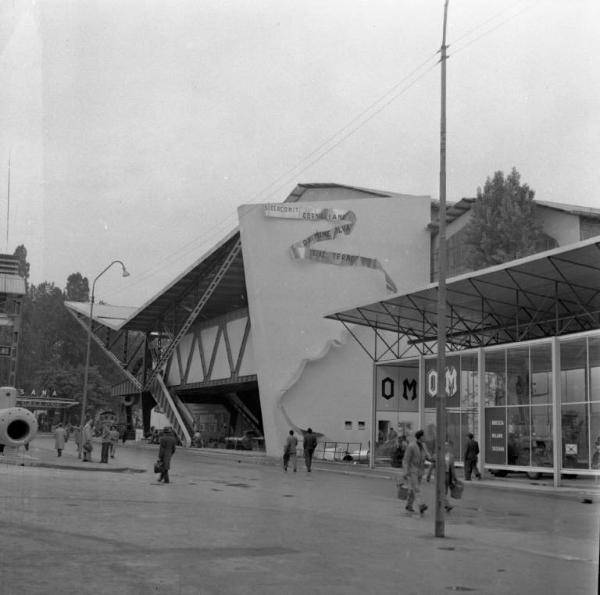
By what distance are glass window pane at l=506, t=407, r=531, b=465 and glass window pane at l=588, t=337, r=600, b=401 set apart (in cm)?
316

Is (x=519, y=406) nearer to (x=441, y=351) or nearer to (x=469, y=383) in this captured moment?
(x=469, y=383)

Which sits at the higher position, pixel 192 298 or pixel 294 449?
pixel 192 298

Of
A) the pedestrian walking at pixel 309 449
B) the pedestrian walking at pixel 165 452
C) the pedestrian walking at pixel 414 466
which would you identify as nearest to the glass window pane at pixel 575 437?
the pedestrian walking at pixel 309 449

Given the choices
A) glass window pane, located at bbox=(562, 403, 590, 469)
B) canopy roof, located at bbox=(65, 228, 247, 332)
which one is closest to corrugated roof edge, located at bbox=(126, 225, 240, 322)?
canopy roof, located at bbox=(65, 228, 247, 332)

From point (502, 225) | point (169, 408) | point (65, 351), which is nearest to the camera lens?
point (502, 225)

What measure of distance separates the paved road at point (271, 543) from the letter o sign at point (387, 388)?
18.1m

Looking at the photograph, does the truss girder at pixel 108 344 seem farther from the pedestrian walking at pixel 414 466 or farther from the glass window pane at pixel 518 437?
the pedestrian walking at pixel 414 466

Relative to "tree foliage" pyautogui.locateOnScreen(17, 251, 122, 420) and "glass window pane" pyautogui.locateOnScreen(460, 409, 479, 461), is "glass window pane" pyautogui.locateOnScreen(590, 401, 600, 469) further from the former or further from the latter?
"tree foliage" pyautogui.locateOnScreen(17, 251, 122, 420)

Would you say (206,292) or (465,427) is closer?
(465,427)

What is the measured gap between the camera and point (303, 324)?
46344 mm

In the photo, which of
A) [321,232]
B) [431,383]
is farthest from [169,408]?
[431,383]

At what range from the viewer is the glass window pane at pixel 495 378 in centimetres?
3095

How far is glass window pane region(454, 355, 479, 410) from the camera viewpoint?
33.1 metres

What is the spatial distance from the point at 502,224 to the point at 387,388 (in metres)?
16.5
